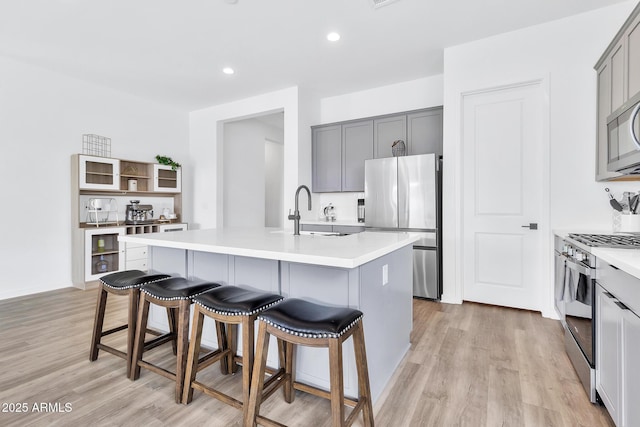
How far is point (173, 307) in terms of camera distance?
185 cm

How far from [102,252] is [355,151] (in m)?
3.83

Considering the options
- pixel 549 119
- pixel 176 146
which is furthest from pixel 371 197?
pixel 176 146

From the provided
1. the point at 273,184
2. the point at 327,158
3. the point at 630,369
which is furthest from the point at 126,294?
the point at 273,184

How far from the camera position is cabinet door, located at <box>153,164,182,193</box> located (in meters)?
5.11

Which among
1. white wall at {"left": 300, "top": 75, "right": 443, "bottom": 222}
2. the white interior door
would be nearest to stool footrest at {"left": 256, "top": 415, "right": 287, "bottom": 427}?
the white interior door

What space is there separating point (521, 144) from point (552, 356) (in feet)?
6.61

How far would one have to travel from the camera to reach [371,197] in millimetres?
4004

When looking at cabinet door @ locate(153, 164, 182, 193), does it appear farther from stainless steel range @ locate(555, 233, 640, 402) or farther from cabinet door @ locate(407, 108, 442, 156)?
stainless steel range @ locate(555, 233, 640, 402)

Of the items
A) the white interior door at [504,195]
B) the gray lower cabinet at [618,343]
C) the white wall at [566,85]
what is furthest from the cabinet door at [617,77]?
the gray lower cabinet at [618,343]

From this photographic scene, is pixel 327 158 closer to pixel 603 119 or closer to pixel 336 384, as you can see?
pixel 603 119

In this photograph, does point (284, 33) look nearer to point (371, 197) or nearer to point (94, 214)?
point (371, 197)

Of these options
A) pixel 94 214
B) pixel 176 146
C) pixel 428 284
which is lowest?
pixel 428 284

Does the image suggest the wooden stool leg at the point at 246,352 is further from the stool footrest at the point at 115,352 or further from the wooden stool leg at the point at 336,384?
the stool footrest at the point at 115,352

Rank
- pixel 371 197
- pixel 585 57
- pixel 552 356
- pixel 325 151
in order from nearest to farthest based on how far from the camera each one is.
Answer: pixel 552 356
pixel 585 57
pixel 371 197
pixel 325 151
